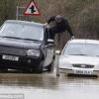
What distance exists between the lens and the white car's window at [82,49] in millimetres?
26453

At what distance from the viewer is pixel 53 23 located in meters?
32.2

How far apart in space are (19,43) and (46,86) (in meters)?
4.54

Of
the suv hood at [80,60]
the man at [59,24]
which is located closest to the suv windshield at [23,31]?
the suv hood at [80,60]

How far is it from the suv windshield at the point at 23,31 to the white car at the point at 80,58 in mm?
1119

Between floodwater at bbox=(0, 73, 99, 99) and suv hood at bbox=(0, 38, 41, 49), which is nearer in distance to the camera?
floodwater at bbox=(0, 73, 99, 99)

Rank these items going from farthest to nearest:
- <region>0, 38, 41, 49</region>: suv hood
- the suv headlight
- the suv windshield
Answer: the suv windshield, <region>0, 38, 41, 49</region>: suv hood, the suv headlight

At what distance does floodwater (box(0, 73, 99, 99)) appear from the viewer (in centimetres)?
1839

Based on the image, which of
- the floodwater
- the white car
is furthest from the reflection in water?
the white car

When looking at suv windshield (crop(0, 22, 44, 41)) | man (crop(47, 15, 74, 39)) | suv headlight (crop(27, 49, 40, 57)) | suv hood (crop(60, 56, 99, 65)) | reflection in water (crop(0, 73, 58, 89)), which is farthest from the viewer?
man (crop(47, 15, 74, 39))

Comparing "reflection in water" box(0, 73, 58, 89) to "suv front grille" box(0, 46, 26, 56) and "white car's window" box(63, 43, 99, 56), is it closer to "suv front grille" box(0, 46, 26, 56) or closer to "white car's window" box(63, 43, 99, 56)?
"suv front grille" box(0, 46, 26, 56)

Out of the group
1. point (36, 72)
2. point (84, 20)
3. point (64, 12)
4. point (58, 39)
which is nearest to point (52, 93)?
point (36, 72)

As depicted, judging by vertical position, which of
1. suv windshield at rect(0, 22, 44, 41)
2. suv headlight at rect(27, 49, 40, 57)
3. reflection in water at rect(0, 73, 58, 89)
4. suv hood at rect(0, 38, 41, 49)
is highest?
suv windshield at rect(0, 22, 44, 41)

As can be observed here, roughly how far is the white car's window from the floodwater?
4.53ft

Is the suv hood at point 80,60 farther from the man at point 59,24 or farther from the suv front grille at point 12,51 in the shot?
the man at point 59,24
